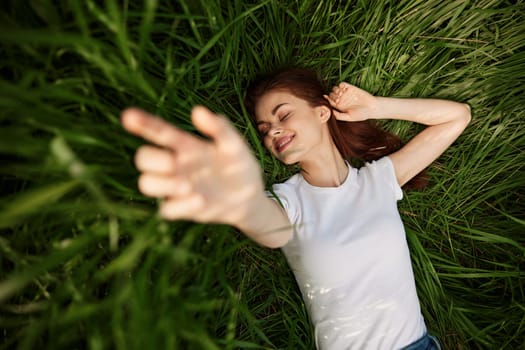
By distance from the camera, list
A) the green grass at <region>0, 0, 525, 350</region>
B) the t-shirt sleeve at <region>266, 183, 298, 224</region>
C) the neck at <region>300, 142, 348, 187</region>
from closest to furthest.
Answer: the green grass at <region>0, 0, 525, 350</region> < the t-shirt sleeve at <region>266, 183, 298, 224</region> < the neck at <region>300, 142, 348, 187</region>

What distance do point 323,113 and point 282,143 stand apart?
273 millimetres

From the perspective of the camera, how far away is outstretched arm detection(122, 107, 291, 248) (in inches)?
28.2

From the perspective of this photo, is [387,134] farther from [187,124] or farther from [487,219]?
[187,124]

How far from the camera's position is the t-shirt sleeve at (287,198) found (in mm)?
1373

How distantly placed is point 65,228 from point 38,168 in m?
0.30

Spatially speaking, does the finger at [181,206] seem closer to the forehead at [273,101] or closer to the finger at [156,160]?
the finger at [156,160]

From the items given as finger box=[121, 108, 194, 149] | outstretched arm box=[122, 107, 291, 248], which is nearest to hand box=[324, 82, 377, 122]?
outstretched arm box=[122, 107, 291, 248]

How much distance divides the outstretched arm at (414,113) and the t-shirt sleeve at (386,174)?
58 millimetres

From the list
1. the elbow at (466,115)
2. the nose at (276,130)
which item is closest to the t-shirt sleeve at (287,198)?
the nose at (276,130)

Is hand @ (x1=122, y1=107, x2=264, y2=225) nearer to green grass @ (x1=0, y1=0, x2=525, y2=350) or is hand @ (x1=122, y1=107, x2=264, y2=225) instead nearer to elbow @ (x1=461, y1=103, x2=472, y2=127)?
green grass @ (x1=0, y1=0, x2=525, y2=350)

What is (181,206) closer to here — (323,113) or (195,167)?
(195,167)

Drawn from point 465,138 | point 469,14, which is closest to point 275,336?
point 465,138

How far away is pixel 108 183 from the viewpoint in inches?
40.7

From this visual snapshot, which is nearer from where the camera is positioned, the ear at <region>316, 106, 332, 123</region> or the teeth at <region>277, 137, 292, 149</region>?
the teeth at <region>277, 137, 292, 149</region>
